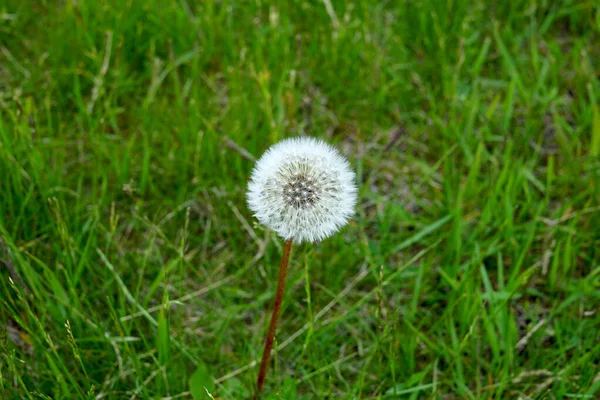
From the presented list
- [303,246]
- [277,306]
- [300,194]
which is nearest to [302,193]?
[300,194]

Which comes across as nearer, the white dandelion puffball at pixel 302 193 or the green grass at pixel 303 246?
the white dandelion puffball at pixel 302 193

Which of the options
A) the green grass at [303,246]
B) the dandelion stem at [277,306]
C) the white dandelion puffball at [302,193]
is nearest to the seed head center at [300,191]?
the white dandelion puffball at [302,193]

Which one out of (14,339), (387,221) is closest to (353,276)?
(387,221)

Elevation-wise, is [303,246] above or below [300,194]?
below

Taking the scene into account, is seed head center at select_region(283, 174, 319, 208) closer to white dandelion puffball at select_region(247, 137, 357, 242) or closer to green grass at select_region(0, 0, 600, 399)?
white dandelion puffball at select_region(247, 137, 357, 242)

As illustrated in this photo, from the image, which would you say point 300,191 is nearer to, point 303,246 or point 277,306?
point 277,306

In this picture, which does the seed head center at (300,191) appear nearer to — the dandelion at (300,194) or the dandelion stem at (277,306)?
the dandelion at (300,194)

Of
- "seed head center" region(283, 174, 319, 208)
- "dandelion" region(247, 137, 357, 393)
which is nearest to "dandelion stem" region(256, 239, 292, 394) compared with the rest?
"dandelion" region(247, 137, 357, 393)
